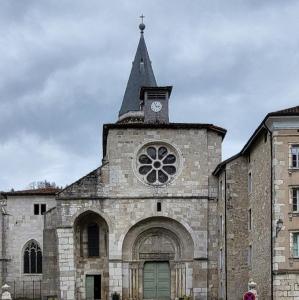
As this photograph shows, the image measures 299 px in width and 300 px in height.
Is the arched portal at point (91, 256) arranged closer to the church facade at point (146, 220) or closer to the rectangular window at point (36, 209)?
the church facade at point (146, 220)

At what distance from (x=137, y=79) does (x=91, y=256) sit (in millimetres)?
25827

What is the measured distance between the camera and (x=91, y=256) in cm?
5362

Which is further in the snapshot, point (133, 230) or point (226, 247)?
point (133, 230)

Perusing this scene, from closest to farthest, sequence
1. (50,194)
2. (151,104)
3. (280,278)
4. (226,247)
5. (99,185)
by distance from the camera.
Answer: (280,278), (226,247), (99,185), (151,104), (50,194)

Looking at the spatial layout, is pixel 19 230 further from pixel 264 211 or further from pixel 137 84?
pixel 264 211

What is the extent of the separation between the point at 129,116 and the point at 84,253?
73.0 feet

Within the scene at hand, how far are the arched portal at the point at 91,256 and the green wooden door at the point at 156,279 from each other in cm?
260

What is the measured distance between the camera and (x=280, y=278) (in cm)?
3962

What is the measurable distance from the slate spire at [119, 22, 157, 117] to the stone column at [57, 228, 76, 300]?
2392 centimetres

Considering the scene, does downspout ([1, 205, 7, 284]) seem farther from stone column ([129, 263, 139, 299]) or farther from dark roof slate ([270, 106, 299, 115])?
dark roof slate ([270, 106, 299, 115])

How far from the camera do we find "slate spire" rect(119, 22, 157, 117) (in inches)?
2928

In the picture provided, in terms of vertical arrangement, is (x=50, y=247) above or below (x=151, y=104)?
below

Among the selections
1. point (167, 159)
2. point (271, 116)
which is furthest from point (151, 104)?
point (271, 116)

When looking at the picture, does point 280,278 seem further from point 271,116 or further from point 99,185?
point 99,185
